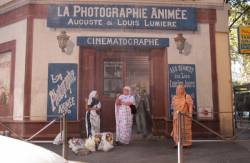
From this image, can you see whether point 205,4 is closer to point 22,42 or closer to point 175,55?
point 175,55

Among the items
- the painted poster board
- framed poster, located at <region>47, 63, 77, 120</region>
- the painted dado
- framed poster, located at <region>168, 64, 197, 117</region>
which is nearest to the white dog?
the painted dado

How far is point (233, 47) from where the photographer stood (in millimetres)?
23734

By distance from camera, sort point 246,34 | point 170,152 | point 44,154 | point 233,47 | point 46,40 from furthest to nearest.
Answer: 1. point 233,47
2. point 246,34
3. point 46,40
4. point 170,152
5. point 44,154

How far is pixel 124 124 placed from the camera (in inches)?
406

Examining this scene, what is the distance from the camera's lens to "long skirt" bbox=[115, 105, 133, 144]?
1034 centimetres

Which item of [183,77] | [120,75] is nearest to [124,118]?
[120,75]

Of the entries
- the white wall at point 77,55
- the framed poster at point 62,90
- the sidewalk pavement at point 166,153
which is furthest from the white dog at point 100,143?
the white wall at point 77,55

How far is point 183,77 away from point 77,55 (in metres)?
3.28

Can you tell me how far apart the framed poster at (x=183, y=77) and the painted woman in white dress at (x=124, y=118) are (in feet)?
5.74

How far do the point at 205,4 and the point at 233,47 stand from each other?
12.2 meters

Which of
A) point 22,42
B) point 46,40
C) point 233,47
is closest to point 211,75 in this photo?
point 46,40

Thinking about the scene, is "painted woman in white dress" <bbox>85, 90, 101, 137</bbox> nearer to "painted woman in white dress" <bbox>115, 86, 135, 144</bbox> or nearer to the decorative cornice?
"painted woman in white dress" <bbox>115, 86, 135, 144</bbox>

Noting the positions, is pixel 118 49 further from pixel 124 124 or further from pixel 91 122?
pixel 124 124

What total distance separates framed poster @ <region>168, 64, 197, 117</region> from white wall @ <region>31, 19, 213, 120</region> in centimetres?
13
